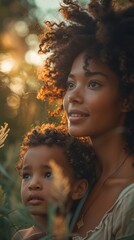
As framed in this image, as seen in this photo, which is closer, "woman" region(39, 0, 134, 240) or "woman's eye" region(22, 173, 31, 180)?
"woman" region(39, 0, 134, 240)

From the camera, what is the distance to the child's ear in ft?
7.36

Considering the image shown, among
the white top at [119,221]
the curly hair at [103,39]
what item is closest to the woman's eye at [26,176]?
the curly hair at [103,39]

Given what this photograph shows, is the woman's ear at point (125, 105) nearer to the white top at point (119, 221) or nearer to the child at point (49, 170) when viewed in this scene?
the child at point (49, 170)

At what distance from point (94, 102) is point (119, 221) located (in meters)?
0.62

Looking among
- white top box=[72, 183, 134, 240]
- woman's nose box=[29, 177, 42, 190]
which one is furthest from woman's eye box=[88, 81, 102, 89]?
white top box=[72, 183, 134, 240]

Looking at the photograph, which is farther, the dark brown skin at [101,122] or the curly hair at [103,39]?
the curly hair at [103,39]

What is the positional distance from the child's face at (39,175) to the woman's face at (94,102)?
0.66 ft

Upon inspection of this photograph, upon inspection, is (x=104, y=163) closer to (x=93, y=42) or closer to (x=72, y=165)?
(x=72, y=165)

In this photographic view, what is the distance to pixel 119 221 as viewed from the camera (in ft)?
5.56

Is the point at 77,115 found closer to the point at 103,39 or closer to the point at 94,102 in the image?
the point at 94,102

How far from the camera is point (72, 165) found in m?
2.34

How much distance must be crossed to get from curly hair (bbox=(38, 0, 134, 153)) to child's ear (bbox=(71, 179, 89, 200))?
247mm

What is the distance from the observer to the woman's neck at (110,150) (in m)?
2.19

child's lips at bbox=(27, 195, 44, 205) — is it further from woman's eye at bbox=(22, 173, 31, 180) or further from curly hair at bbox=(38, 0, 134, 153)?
curly hair at bbox=(38, 0, 134, 153)
